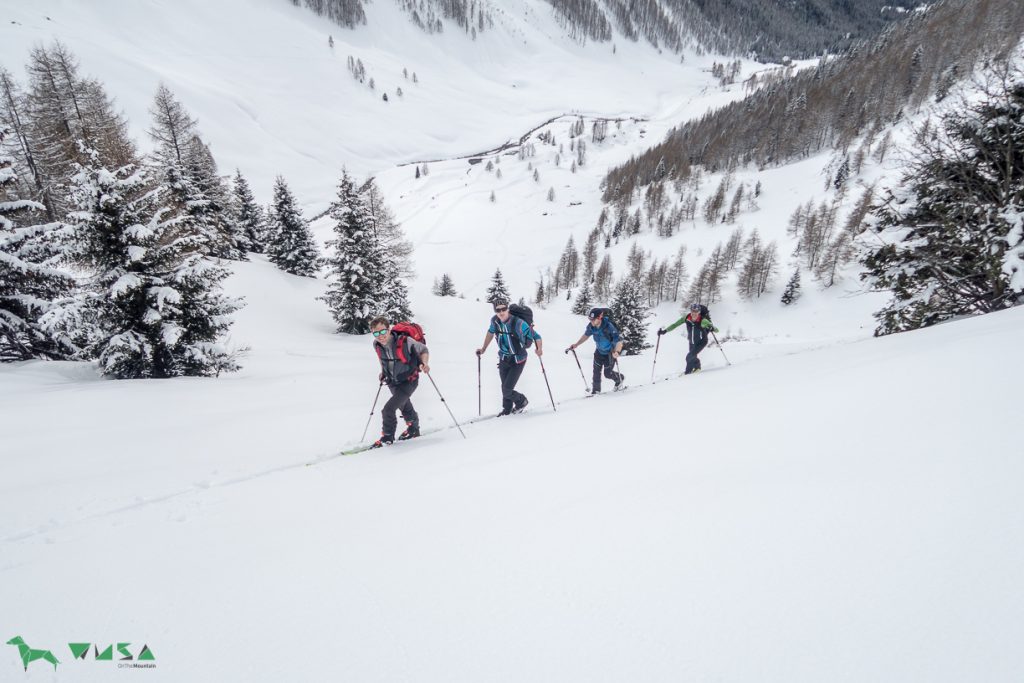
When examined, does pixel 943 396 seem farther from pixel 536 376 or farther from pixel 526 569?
pixel 536 376

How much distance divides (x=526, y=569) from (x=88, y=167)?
14212mm

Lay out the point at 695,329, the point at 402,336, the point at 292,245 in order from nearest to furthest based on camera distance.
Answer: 1. the point at 402,336
2. the point at 695,329
3. the point at 292,245

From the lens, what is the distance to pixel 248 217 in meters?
35.4

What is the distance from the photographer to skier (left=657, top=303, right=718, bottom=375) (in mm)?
10133

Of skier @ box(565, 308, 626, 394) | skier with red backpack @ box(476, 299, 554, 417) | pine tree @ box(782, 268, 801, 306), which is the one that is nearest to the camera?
skier with red backpack @ box(476, 299, 554, 417)

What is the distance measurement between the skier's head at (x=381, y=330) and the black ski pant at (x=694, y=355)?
7.97 metres

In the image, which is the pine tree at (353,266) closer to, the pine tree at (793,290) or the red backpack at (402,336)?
the red backpack at (402,336)

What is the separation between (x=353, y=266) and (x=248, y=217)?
18.6 m

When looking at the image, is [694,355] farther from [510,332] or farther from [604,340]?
[510,332]

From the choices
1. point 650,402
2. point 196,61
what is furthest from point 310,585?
point 196,61

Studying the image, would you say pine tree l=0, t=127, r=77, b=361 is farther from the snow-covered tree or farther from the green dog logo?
the snow-covered tree

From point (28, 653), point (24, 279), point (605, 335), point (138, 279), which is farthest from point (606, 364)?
point (24, 279)

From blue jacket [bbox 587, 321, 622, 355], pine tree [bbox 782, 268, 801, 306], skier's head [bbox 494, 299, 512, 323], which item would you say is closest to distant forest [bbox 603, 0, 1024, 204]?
pine tree [bbox 782, 268, 801, 306]

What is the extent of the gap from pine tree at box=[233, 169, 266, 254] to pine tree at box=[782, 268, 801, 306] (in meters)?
66.6
